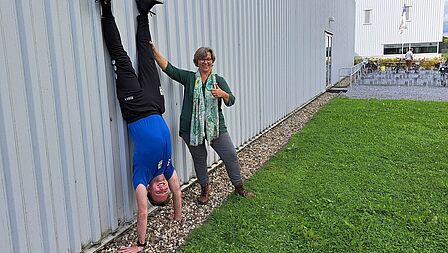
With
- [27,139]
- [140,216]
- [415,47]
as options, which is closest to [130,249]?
[140,216]

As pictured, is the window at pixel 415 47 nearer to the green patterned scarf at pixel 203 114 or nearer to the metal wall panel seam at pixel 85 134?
the green patterned scarf at pixel 203 114

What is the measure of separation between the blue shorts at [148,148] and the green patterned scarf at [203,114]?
569 millimetres

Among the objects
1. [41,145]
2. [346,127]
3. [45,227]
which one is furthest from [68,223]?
[346,127]

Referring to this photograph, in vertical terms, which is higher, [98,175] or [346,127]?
[98,175]

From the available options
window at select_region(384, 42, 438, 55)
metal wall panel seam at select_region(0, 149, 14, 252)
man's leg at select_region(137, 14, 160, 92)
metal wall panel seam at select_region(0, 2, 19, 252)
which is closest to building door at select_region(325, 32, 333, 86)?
man's leg at select_region(137, 14, 160, 92)

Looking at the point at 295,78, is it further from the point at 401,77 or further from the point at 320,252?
the point at 401,77

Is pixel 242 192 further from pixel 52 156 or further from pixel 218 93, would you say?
pixel 52 156

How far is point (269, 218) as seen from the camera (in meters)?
3.45

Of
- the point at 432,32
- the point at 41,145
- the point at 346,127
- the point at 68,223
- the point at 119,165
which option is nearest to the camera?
the point at 41,145

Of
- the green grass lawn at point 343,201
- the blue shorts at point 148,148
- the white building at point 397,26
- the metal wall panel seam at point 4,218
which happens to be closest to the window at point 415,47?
the white building at point 397,26

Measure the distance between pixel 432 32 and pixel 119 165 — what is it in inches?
1299

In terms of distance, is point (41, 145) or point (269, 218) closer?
point (41, 145)

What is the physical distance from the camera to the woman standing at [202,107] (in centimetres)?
357

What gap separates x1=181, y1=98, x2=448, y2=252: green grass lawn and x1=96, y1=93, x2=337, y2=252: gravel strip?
5.0 inches
